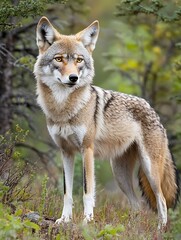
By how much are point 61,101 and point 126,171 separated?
6.76ft

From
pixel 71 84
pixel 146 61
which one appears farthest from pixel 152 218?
pixel 146 61

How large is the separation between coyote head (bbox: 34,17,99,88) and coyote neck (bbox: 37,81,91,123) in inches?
4.2

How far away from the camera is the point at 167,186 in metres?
9.79

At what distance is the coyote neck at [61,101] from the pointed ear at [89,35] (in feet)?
2.14

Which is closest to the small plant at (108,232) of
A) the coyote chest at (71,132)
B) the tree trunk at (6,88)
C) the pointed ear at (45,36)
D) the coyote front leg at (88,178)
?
the coyote front leg at (88,178)

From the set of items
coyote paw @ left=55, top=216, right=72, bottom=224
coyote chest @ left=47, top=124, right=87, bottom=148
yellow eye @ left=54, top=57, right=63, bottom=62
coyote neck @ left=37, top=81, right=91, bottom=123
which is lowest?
coyote paw @ left=55, top=216, right=72, bottom=224

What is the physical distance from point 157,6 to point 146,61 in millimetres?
6525

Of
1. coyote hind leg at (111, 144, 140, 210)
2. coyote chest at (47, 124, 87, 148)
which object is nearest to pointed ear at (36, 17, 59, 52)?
coyote chest at (47, 124, 87, 148)

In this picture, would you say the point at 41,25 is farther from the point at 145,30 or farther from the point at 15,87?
the point at 145,30

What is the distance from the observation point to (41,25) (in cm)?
846

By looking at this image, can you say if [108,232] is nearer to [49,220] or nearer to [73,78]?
[49,220]

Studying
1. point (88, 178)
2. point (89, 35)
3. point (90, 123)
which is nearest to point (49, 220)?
point (88, 178)

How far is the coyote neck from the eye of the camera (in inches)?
334

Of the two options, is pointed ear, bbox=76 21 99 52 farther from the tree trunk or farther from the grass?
the tree trunk
